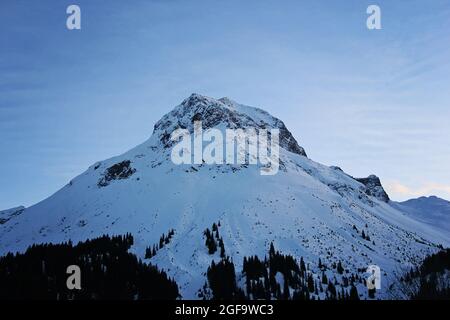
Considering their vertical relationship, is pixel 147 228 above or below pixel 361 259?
above

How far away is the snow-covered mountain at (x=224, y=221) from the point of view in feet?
433

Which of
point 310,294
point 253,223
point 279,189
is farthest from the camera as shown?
point 279,189

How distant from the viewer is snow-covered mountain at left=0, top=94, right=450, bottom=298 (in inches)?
5197

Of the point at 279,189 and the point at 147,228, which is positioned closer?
the point at 147,228

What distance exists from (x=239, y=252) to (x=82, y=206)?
84352 mm

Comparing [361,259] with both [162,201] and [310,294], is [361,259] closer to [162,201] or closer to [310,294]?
[310,294]

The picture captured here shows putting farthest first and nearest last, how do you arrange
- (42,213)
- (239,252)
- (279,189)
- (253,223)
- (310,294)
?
(42,213) → (279,189) → (253,223) → (239,252) → (310,294)

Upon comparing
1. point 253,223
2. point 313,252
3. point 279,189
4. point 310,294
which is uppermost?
point 279,189

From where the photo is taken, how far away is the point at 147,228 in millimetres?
148875

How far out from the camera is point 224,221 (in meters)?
146
